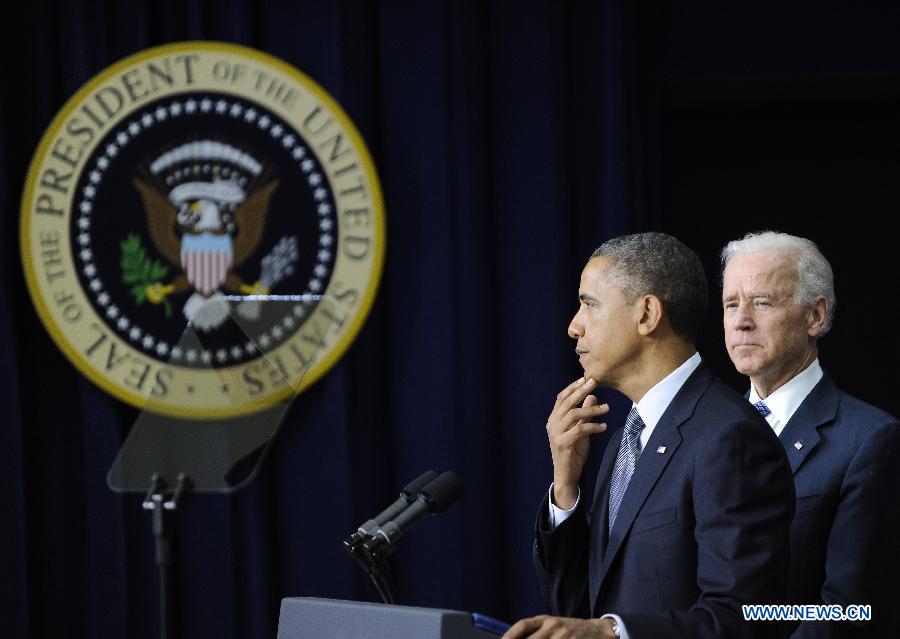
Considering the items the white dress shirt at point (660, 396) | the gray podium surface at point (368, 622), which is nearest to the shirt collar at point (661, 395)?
the white dress shirt at point (660, 396)

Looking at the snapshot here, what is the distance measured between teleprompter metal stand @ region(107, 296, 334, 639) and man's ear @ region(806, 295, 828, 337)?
118 cm

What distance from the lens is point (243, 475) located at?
269 centimetres

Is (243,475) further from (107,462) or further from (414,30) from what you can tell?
(414,30)

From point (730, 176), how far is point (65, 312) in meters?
1.96

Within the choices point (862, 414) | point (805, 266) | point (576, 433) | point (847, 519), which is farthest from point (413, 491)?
point (805, 266)

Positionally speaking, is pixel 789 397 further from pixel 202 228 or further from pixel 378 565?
pixel 202 228

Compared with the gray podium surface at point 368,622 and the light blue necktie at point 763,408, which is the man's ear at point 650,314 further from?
the gray podium surface at point 368,622

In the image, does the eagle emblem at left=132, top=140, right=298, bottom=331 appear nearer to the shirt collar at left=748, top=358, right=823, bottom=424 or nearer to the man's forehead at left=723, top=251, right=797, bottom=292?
the man's forehead at left=723, top=251, right=797, bottom=292

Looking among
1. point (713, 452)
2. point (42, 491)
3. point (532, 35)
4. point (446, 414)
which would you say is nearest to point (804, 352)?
point (713, 452)

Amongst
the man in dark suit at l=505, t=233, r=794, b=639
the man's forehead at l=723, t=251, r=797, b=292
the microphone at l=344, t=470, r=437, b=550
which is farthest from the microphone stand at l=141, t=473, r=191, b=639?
the man's forehead at l=723, t=251, r=797, b=292

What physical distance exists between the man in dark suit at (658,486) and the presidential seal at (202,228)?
1.23 metres

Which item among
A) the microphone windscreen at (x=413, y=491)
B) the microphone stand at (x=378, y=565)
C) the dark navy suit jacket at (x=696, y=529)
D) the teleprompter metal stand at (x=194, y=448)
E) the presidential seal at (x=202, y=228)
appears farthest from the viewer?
the presidential seal at (x=202, y=228)

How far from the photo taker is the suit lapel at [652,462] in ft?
5.71

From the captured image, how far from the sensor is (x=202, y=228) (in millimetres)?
3131
